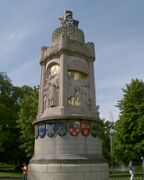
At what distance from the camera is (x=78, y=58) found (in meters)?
21.7

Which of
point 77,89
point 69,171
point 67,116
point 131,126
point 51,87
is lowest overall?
point 69,171

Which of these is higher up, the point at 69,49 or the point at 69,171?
the point at 69,49

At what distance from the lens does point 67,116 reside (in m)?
19.5

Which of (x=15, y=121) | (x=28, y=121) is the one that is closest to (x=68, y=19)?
(x=28, y=121)

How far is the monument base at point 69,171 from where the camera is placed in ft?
59.7

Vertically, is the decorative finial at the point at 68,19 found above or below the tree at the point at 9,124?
above

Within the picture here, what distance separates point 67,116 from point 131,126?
20.3m

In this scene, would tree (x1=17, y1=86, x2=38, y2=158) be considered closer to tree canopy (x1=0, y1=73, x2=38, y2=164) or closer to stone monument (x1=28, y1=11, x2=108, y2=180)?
tree canopy (x1=0, y1=73, x2=38, y2=164)

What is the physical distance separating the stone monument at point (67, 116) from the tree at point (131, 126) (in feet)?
54.9

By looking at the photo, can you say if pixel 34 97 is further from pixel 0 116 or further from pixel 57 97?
pixel 57 97

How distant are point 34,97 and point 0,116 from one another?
5748mm

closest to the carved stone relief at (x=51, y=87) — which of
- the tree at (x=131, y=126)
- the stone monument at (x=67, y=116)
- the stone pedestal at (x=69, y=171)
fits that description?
the stone monument at (x=67, y=116)

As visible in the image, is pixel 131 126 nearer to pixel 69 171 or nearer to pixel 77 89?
pixel 77 89

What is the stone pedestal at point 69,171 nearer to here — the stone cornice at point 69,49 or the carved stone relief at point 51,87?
the carved stone relief at point 51,87
